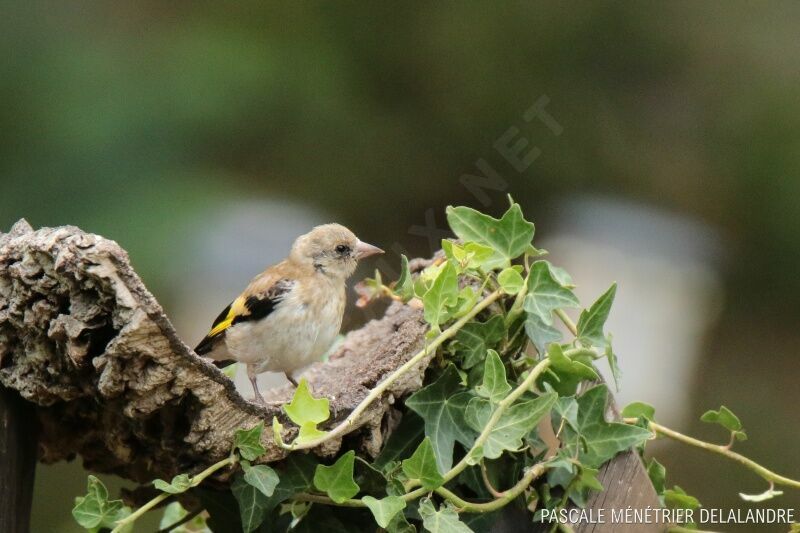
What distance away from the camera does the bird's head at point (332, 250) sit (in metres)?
3.06

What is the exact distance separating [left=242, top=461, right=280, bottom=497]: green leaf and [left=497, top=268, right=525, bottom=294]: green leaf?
608 millimetres

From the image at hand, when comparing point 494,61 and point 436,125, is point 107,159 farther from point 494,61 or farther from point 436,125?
point 494,61

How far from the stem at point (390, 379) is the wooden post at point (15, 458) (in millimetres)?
714

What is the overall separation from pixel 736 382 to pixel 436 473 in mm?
4177

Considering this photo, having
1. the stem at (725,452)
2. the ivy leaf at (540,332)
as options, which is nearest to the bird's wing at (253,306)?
the ivy leaf at (540,332)

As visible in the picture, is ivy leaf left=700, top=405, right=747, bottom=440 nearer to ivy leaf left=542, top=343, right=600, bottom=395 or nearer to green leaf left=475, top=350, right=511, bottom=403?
ivy leaf left=542, top=343, right=600, bottom=395

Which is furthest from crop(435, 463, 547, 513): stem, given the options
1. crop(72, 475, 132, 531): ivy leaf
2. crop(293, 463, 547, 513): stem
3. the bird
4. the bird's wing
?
the bird's wing

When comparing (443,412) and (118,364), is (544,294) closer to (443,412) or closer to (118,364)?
(443,412)

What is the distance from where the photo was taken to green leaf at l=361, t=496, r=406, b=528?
5.39 feet

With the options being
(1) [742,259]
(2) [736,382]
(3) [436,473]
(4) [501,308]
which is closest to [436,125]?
(1) [742,259]

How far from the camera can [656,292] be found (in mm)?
5336

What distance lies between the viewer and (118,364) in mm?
1644

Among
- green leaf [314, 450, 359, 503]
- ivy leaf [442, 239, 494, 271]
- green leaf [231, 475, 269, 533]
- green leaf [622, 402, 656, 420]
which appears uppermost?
ivy leaf [442, 239, 494, 271]

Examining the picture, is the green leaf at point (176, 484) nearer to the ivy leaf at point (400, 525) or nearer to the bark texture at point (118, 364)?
the bark texture at point (118, 364)
